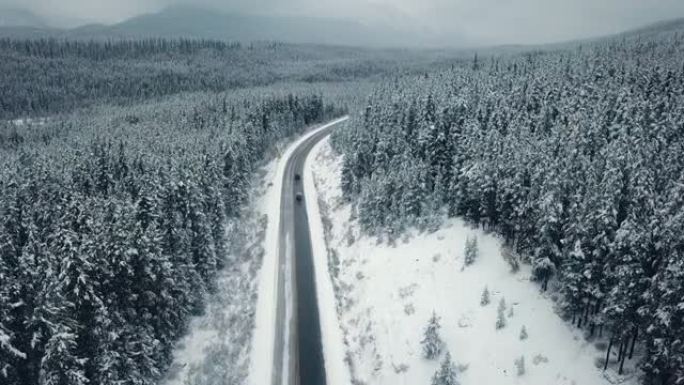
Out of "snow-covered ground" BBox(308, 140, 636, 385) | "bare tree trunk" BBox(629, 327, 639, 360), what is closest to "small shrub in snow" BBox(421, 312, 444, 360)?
"snow-covered ground" BBox(308, 140, 636, 385)

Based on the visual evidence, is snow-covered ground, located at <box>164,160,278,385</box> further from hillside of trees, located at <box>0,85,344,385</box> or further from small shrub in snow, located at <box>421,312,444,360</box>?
small shrub in snow, located at <box>421,312,444,360</box>

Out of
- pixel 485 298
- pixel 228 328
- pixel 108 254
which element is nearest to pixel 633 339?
pixel 485 298

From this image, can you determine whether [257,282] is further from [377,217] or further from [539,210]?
[539,210]

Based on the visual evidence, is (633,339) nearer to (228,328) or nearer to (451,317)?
(451,317)

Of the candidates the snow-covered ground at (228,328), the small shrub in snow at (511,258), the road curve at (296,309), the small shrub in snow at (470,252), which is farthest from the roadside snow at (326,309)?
the small shrub in snow at (511,258)

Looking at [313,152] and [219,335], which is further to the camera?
[313,152]

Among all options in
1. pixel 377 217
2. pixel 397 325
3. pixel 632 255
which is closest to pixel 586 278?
pixel 632 255

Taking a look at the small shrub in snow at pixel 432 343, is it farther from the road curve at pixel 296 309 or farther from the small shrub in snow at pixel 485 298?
the road curve at pixel 296 309
